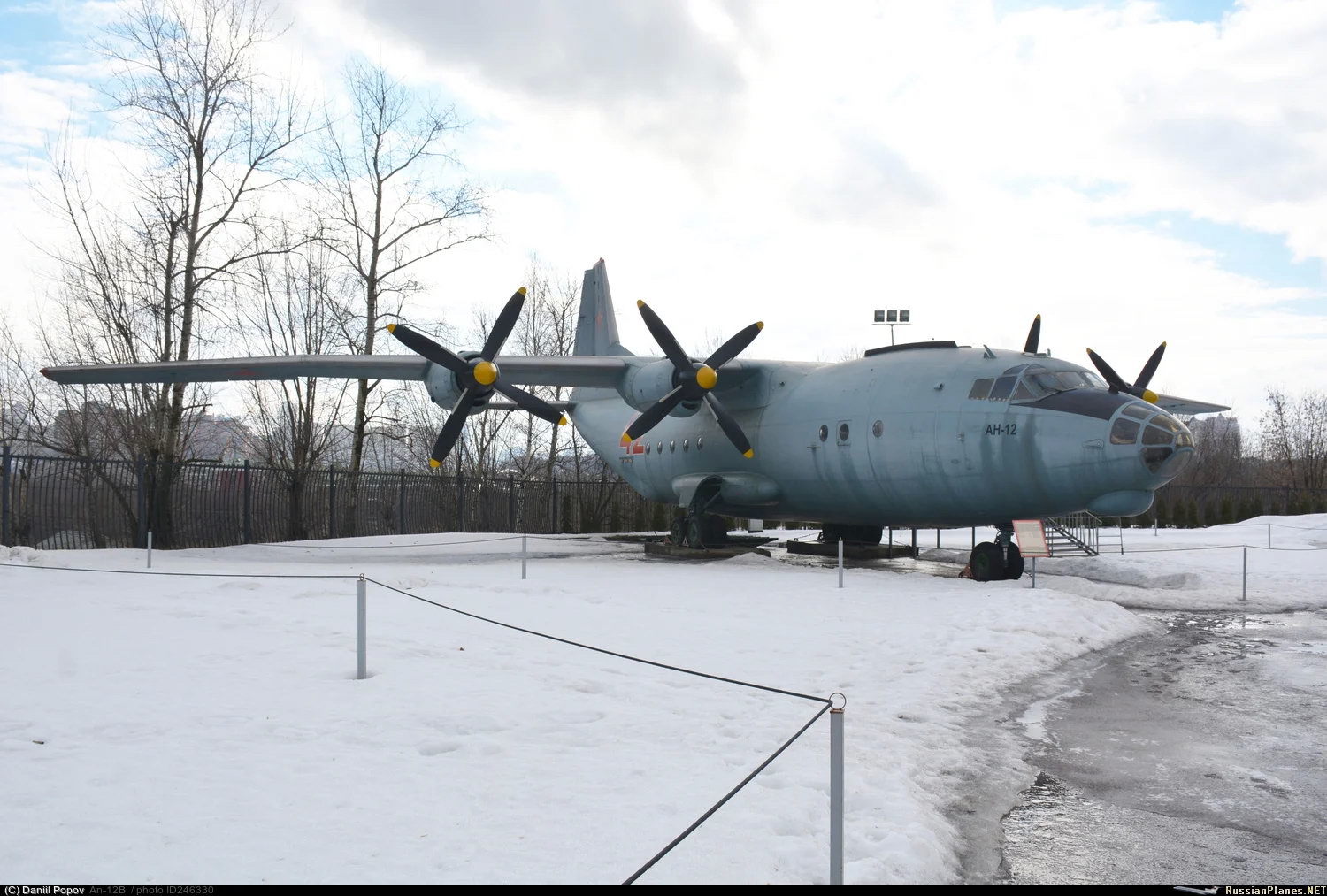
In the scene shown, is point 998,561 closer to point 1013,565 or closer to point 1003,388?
point 1013,565

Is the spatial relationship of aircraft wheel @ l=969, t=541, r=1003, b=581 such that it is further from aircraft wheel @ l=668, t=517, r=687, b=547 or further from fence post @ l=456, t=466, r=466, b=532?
fence post @ l=456, t=466, r=466, b=532

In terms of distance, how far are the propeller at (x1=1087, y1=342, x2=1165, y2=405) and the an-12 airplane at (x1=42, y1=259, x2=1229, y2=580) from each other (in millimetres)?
52

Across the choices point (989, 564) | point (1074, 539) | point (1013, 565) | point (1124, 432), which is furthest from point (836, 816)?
point (1074, 539)

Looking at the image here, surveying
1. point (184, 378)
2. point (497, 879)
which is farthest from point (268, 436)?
point (497, 879)

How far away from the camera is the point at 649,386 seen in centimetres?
1888

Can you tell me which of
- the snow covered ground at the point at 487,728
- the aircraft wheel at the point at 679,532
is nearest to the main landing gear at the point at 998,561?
the snow covered ground at the point at 487,728

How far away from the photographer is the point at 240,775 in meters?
5.07

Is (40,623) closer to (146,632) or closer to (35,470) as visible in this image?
(146,632)

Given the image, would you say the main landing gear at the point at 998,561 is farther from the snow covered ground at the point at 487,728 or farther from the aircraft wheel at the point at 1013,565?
the snow covered ground at the point at 487,728

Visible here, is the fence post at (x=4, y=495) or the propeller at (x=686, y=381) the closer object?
the fence post at (x=4, y=495)

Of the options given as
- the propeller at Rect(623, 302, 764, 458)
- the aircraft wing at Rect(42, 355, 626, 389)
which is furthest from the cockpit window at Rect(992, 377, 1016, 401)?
the aircraft wing at Rect(42, 355, 626, 389)

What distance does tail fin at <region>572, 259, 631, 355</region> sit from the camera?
27.4 metres

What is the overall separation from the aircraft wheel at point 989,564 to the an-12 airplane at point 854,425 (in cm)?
3

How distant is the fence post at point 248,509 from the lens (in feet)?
76.3
